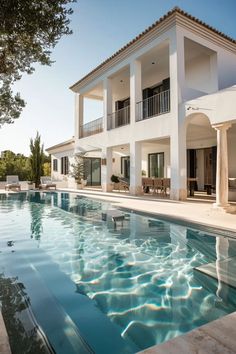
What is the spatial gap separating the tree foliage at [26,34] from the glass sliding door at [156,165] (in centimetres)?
1597

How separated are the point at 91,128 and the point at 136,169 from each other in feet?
28.0

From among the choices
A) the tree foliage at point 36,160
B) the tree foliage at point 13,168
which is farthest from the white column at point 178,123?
the tree foliage at point 13,168

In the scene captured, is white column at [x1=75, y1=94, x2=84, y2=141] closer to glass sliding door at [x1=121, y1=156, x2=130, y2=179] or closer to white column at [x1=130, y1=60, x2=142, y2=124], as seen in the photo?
glass sliding door at [x1=121, y1=156, x2=130, y2=179]

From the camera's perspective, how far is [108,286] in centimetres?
430

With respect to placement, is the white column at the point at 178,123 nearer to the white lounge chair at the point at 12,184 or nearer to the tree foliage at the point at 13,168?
the white lounge chair at the point at 12,184

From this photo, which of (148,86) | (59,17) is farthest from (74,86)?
(59,17)

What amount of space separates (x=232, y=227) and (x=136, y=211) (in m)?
4.00

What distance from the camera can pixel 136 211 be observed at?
398 inches

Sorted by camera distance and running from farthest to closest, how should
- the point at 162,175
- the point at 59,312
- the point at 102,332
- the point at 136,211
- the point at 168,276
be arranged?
the point at 162,175 < the point at 136,211 < the point at 168,276 < the point at 59,312 < the point at 102,332

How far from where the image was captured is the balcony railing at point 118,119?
1898 centimetres

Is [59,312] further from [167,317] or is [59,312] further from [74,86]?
[74,86]

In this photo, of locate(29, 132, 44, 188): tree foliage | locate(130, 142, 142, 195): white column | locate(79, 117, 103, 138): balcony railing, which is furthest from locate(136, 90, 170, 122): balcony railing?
locate(29, 132, 44, 188): tree foliage

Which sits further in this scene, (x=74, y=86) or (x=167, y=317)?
(x=74, y=86)

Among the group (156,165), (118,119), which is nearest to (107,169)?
→ (118,119)
